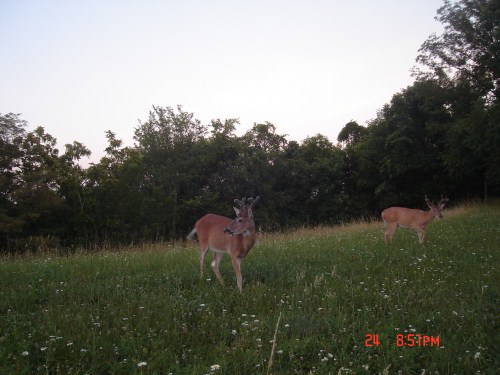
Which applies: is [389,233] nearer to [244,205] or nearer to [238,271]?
[244,205]

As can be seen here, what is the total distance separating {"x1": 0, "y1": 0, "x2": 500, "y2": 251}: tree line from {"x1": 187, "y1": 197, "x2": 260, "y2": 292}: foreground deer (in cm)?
1383

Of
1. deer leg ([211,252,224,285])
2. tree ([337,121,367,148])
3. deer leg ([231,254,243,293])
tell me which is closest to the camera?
deer leg ([231,254,243,293])

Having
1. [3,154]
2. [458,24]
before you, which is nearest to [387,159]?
[458,24]

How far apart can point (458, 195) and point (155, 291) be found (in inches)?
1542

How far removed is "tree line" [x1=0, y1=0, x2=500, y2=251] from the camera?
86.7 feet

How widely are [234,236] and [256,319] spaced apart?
2436 mm

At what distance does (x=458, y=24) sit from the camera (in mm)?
26438

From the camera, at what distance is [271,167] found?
143ft

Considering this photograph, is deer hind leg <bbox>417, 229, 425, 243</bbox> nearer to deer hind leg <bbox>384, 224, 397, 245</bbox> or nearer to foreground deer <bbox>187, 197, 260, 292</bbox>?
deer hind leg <bbox>384, 224, 397, 245</bbox>

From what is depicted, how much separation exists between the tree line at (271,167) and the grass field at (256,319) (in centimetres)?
1473

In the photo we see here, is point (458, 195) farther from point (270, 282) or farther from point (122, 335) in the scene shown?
point (122, 335)

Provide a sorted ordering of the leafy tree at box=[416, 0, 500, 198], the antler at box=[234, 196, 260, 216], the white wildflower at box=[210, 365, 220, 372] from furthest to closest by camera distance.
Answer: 1. the leafy tree at box=[416, 0, 500, 198]
2. the antler at box=[234, 196, 260, 216]
3. the white wildflower at box=[210, 365, 220, 372]

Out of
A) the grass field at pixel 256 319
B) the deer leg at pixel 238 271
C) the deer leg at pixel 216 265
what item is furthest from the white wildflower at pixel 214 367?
the deer leg at pixel 216 265
